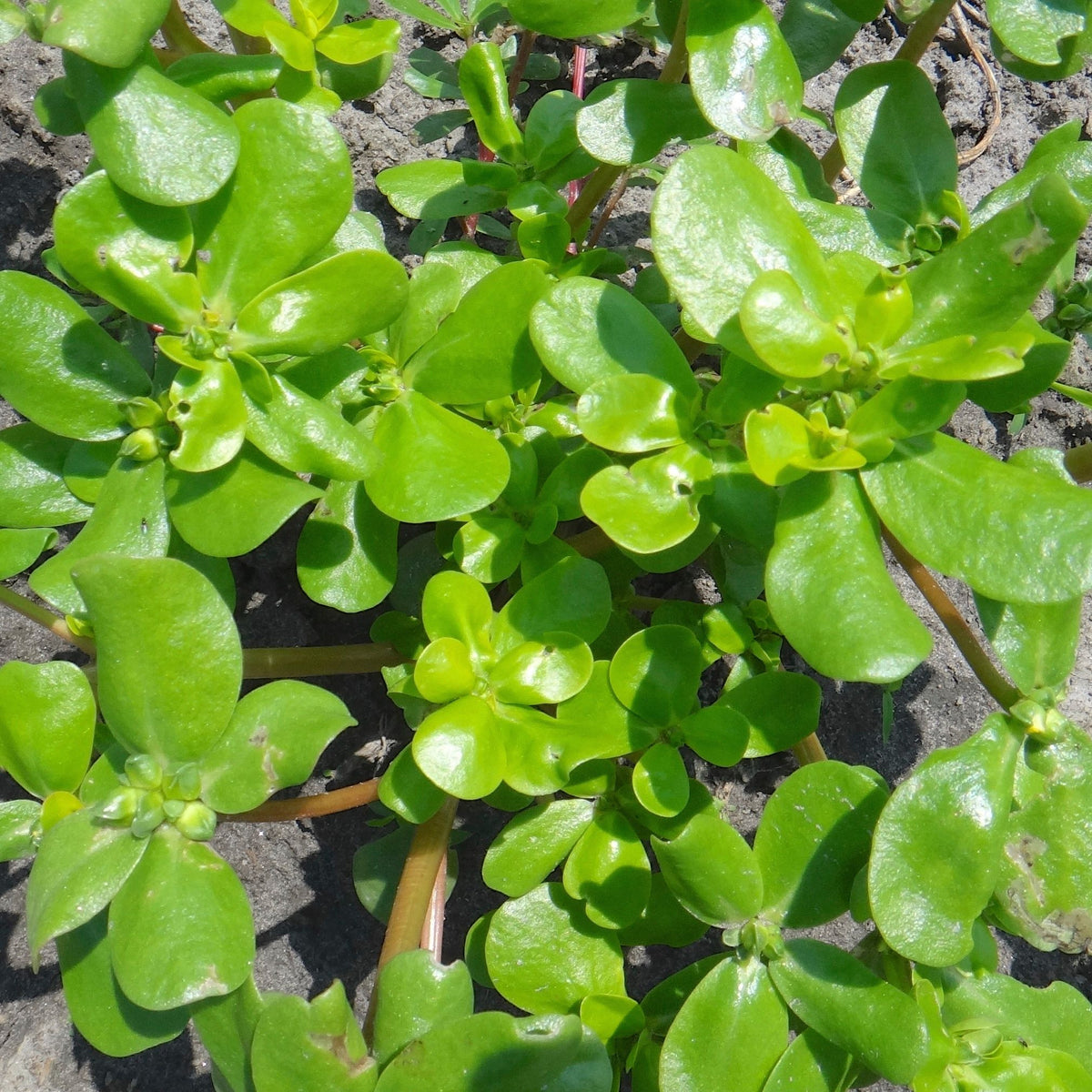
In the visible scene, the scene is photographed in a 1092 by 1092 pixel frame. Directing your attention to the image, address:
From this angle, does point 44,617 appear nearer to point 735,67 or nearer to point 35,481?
point 35,481

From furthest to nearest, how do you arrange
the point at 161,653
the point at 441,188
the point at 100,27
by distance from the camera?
1. the point at 441,188
2. the point at 161,653
3. the point at 100,27

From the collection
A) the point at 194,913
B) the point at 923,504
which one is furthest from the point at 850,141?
the point at 194,913

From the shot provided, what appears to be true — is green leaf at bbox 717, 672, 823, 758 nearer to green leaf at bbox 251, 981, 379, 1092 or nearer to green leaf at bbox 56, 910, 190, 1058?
green leaf at bbox 251, 981, 379, 1092

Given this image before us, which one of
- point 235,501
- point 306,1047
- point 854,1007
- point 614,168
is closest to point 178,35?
point 614,168

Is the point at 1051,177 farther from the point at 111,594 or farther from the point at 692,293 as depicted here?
the point at 111,594

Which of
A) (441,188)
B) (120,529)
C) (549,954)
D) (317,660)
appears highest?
(441,188)

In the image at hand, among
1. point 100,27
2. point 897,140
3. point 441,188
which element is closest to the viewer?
point 100,27

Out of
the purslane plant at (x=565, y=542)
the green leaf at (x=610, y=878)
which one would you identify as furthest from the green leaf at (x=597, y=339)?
the green leaf at (x=610, y=878)
